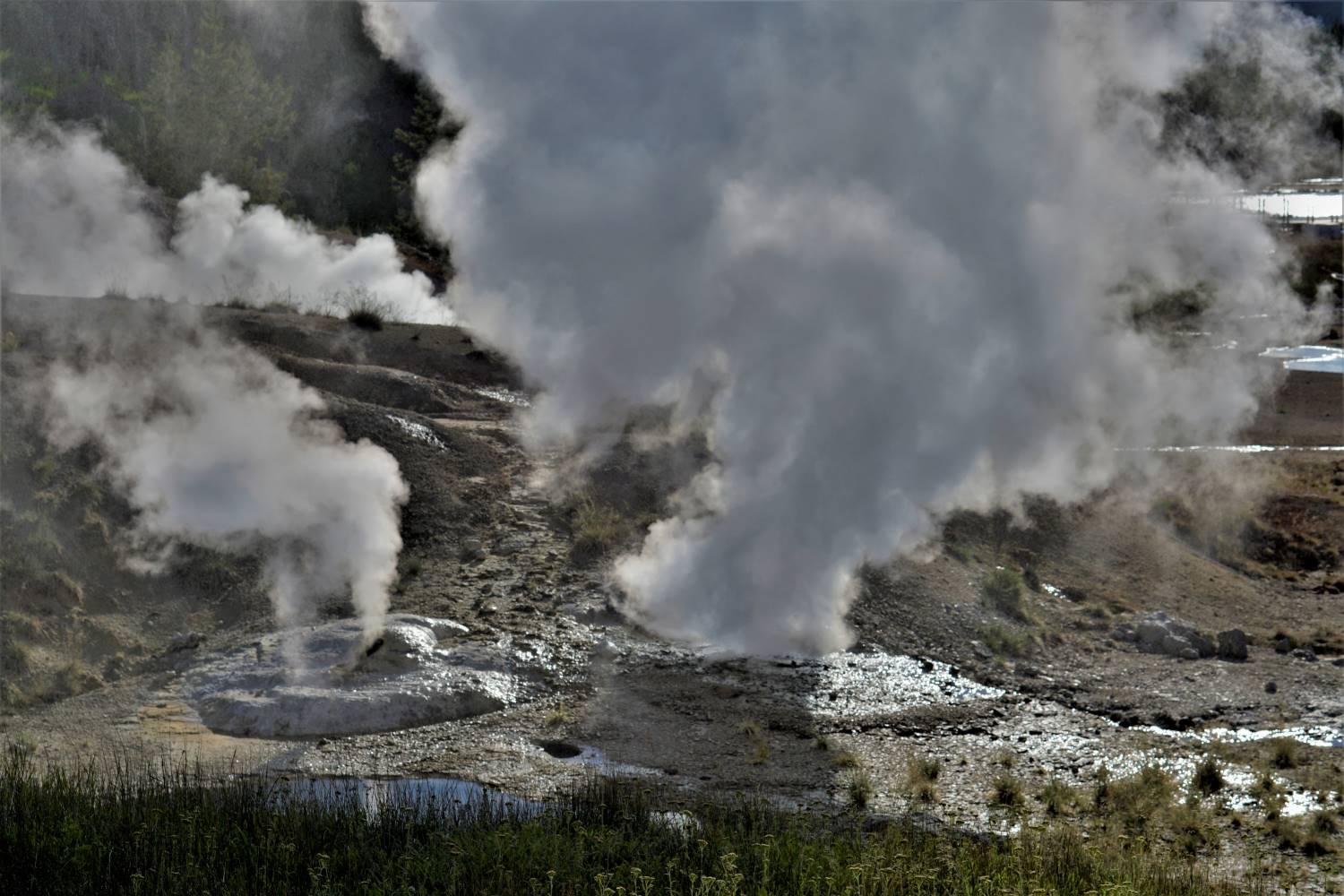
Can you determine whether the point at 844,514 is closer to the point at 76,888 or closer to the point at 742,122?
the point at 742,122

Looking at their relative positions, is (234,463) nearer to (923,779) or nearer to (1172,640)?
(923,779)

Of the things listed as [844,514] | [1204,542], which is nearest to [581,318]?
[844,514]

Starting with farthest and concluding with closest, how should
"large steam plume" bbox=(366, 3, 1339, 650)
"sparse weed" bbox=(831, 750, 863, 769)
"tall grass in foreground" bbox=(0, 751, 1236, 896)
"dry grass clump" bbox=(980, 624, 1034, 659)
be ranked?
"dry grass clump" bbox=(980, 624, 1034, 659) → "large steam plume" bbox=(366, 3, 1339, 650) → "sparse weed" bbox=(831, 750, 863, 769) → "tall grass in foreground" bbox=(0, 751, 1236, 896)

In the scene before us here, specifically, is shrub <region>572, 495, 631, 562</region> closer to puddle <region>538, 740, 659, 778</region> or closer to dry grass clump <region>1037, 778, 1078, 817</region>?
puddle <region>538, 740, 659, 778</region>

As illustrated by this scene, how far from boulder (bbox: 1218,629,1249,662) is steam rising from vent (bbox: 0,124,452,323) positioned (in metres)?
14.6

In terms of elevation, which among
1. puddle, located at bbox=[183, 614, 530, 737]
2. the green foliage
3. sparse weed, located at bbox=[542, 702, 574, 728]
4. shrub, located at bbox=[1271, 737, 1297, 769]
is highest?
the green foliage

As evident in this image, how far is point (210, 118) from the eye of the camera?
31188 millimetres

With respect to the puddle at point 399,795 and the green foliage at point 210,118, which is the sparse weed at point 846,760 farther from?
the green foliage at point 210,118

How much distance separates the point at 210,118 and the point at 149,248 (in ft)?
28.9

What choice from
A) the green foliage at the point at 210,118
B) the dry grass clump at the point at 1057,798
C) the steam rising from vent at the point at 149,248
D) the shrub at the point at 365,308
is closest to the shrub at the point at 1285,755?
the dry grass clump at the point at 1057,798

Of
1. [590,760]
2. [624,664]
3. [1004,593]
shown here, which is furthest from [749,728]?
[1004,593]

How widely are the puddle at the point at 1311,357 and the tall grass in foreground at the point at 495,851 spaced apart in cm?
2391

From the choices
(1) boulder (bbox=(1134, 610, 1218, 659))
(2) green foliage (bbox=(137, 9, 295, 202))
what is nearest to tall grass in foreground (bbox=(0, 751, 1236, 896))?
(1) boulder (bbox=(1134, 610, 1218, 659))

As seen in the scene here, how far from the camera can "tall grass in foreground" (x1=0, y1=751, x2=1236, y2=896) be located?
22.8 ft
